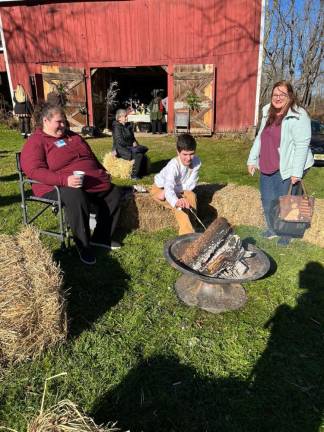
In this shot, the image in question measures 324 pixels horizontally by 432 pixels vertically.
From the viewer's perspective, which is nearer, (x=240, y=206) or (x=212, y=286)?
(x=212, y=286)

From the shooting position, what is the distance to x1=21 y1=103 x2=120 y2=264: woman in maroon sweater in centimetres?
333

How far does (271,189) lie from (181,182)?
1.03 metres

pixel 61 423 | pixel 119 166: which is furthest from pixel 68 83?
pixel 61 423

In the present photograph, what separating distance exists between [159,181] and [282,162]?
136 cm

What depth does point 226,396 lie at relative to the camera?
6.71ft

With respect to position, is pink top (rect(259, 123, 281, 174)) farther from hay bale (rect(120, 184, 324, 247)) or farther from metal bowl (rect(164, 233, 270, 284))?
metal bowl (rect(164, 233, 270, 284))

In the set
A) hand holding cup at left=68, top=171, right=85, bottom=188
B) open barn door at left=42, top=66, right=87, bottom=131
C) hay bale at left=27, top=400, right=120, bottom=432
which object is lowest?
hay bale at left=27, top=400, right=120, bottom=432

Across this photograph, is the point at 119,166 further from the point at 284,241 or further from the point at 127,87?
the point at 127,87

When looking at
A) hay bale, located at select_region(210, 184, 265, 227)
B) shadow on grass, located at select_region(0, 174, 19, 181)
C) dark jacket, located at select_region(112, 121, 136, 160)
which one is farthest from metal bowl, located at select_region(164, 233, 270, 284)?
shadow on grass, located at select_region(0, 174, 19, 181)

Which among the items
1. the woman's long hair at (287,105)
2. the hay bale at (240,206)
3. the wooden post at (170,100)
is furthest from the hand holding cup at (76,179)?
the wooden post at (170,100)

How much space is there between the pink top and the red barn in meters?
8.18

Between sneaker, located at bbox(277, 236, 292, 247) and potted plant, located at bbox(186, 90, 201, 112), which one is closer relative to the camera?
sneaker, located at bbox(277, 236, 292, 247)

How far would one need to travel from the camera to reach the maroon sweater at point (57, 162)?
3.39 m

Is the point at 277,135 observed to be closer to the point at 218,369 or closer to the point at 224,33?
the point at 218,369
